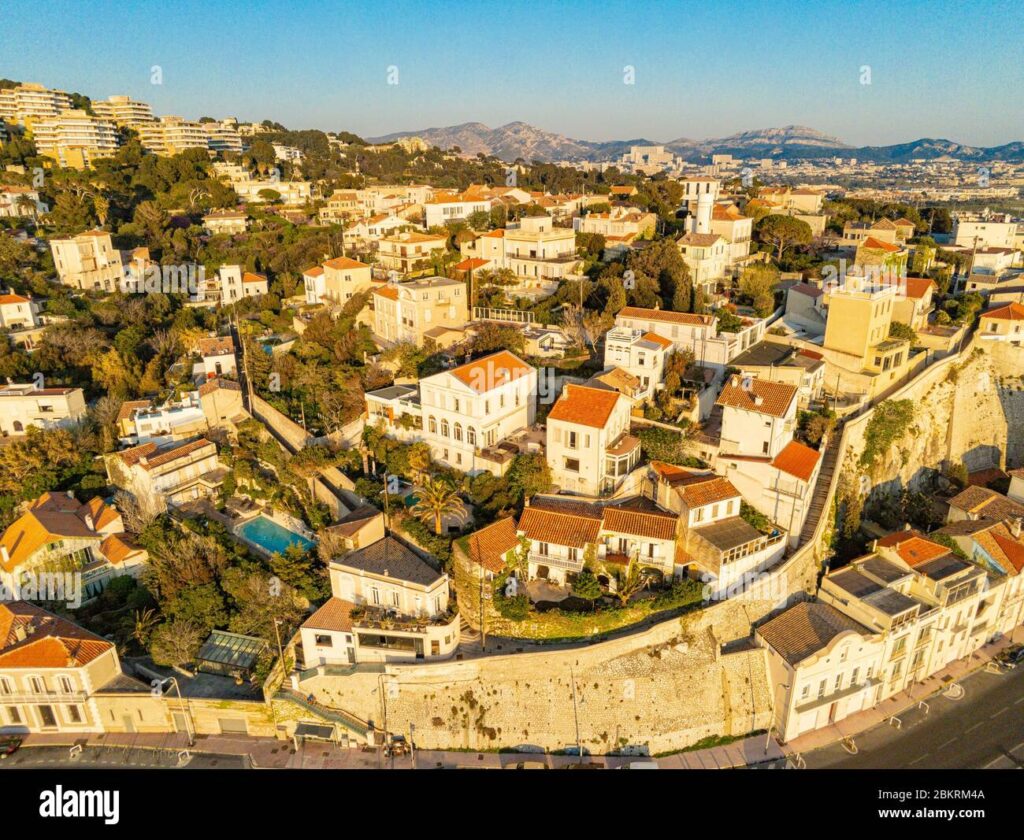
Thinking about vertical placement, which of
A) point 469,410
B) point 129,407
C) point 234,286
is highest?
point 234,286

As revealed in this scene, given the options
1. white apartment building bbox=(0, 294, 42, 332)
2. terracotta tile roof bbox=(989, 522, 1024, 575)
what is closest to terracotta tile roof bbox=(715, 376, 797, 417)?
terracotta tile roof bbox=(989, 522, 1024, 575)

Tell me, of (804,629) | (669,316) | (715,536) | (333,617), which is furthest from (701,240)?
(333,617)

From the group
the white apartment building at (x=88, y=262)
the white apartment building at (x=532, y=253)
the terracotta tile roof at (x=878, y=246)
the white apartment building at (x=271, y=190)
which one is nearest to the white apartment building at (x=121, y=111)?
the white apartment building at (x=271, y=190)

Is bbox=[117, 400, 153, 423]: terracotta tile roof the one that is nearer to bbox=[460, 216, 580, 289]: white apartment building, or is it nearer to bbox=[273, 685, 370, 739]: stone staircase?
bbox=[273, 685, 370, 739]: stone staircase

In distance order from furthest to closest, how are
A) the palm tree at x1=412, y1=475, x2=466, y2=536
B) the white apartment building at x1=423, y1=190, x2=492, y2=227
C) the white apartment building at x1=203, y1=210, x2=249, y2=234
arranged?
the white apartment building at x1=203, y1=210, x2=249, y2=234, the white apartment building at x1=423, y1=190, x2=492, y2=227, the palm tree at x1=412, y1=475, x2=466, y2=536

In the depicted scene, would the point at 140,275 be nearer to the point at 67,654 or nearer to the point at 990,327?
the point at 67,654

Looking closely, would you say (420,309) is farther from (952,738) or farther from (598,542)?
(952,738)

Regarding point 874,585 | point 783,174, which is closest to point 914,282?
point 874,585
